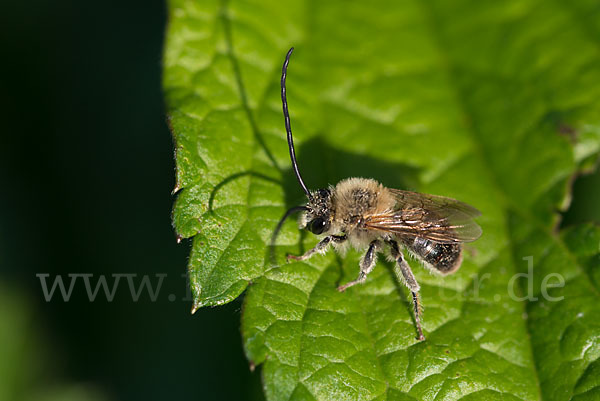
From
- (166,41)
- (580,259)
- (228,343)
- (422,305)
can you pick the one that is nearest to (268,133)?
(166,41)

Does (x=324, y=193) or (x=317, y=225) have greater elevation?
(x=324, y=193)

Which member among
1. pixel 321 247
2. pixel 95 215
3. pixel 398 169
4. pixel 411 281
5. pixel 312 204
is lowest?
pixel 411 281

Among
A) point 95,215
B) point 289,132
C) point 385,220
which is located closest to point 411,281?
point 385,220

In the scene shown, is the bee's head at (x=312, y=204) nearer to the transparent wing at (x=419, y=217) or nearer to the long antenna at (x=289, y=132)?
the long antenna at (x=289, y=132)

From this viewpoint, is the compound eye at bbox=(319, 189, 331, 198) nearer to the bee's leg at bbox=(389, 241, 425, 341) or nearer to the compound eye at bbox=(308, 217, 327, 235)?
the compound eye at bbox=(308, 217, 327, 235)

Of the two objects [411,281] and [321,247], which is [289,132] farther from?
[411,281]

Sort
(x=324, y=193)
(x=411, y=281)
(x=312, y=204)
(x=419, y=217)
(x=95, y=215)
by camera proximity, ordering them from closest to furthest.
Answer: (x=411, y=281), (x=312, y=204), (x=324, y=193), (x=419, y=217), (x=95, y=215)

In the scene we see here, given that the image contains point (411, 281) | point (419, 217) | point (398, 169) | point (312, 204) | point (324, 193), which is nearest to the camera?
point (411, 281)
